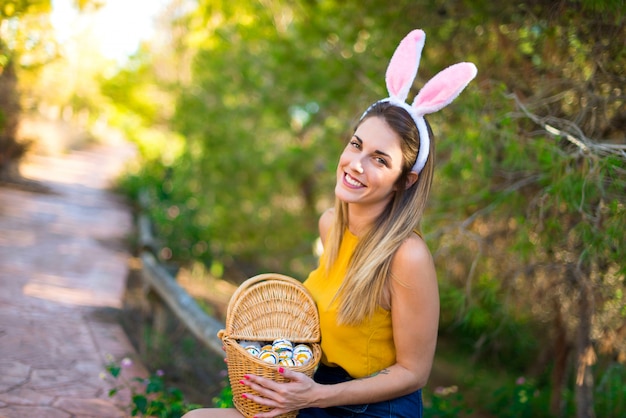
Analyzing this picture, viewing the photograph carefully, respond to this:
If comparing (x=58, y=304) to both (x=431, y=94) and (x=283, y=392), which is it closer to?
(x=283, y=392)

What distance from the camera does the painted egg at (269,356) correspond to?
2.07 metres

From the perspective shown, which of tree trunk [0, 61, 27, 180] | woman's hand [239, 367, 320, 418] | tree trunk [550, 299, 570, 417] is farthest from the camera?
tree trunk [0, 61, 27, 180]

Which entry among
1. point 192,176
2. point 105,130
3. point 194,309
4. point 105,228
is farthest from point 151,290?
point 105,130

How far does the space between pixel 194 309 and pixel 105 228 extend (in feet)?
20.2

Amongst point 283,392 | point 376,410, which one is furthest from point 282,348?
point 376,410

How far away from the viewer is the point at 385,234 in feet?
7.20

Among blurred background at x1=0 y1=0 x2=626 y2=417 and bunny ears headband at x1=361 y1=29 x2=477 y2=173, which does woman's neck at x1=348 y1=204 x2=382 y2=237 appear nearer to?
bunny ears headband at x1=361 y1=29 x2=477 y2=173

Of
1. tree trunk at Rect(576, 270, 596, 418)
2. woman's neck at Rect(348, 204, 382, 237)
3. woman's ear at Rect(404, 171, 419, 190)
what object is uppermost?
woman's ear at Rect(404, 171, 419, 190)

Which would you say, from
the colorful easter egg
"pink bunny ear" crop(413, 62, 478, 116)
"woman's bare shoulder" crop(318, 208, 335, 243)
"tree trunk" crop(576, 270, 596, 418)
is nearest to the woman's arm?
the colorful easter egg

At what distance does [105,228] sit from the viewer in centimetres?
985

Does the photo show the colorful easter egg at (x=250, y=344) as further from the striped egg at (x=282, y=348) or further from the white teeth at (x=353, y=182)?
→ the white teeth at (x=353, y=182)

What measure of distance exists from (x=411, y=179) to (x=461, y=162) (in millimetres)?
2084

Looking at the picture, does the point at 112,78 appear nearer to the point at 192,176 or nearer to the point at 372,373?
the point at 192,176

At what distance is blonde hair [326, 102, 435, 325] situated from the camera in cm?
212
